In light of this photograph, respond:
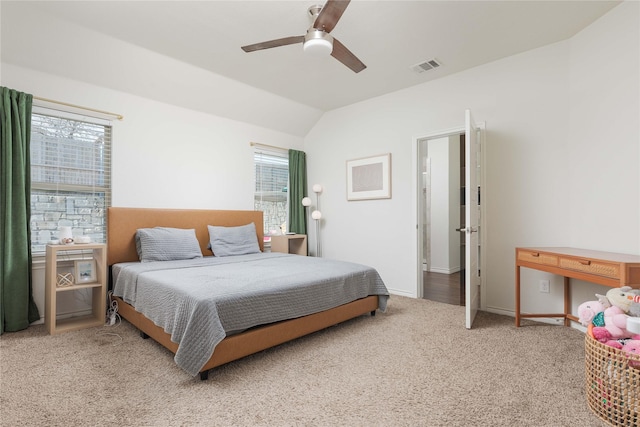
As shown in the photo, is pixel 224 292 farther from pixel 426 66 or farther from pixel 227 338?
pixel 426 66

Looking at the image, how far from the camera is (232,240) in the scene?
13.5 feet

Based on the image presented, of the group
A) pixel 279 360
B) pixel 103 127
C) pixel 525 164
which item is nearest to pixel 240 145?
pixel 103 127

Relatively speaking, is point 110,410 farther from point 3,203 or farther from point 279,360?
point 3,203

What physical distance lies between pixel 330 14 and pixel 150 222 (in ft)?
9.55

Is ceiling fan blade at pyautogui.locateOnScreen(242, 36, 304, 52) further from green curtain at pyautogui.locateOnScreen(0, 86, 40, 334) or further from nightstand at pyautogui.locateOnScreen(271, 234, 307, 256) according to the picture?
nightstand at pyautogui.locateOnScreen(271, 234, 307, 256)

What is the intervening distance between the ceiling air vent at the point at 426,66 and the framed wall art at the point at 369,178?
3.59ft

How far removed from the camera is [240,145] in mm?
4691

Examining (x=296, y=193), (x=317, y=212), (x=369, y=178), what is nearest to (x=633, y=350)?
(x=369, y=178)

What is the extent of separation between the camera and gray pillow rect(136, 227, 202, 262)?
3369 millimetres

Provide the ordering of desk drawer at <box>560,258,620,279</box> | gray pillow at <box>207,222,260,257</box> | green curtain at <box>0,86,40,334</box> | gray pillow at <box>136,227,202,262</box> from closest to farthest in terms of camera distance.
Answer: desk drawer at <box>560,258,620,279</box> → green curtain at <box>0,86,40,334</box> → gray pillow at <box>136,227,202,262</box> → gray pillow at <box>207,222,260,257</box>

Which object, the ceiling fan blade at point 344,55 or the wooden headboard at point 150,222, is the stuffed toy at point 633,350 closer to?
the ceiling fan blade at point 344,55

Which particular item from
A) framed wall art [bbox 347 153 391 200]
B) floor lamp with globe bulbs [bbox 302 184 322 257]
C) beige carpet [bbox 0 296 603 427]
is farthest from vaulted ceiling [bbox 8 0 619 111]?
beige carpet [bbox 0 296 603 427]

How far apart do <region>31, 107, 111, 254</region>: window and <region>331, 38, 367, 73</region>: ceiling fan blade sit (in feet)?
8.63

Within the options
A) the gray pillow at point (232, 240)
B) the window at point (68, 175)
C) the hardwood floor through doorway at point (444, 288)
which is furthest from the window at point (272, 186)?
the hardwood floor through doorway at point (444, 288)
